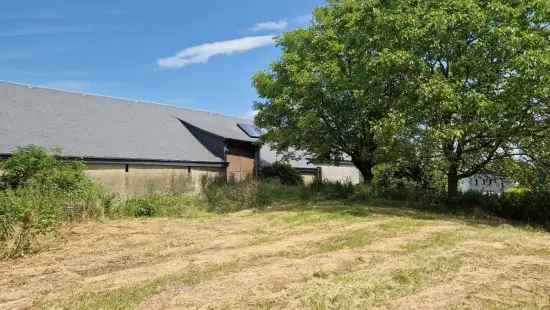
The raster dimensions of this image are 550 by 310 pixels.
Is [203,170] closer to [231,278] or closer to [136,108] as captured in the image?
[136,108]

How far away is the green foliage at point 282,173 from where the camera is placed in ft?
79.8

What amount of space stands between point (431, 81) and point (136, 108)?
51.7 ft

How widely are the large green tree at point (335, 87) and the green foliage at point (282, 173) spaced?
335cm

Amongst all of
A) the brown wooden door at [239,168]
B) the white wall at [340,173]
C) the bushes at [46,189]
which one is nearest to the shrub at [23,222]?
the bushes at [46,189]

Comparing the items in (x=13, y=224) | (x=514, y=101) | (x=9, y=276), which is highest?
(x=514, y=101)

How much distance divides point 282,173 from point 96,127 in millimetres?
10259

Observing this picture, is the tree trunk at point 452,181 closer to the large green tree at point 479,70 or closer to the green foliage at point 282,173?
the large green tree at point 479,70

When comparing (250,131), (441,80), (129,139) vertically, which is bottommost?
(129,139)

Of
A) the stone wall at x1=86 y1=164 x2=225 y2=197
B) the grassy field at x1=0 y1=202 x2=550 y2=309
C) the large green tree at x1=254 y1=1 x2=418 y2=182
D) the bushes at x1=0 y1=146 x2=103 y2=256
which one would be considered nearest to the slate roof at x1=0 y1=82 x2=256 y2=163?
the stone wall at x1=86 y1=164 x2=225 y2=197

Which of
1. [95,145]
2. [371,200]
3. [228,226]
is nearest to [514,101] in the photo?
[371,200]

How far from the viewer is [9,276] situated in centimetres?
698

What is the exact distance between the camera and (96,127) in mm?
19203

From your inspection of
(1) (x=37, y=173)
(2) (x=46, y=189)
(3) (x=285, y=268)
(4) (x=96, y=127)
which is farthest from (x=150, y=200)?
(3) (x=285, y=268)

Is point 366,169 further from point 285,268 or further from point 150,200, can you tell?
point 285,268
